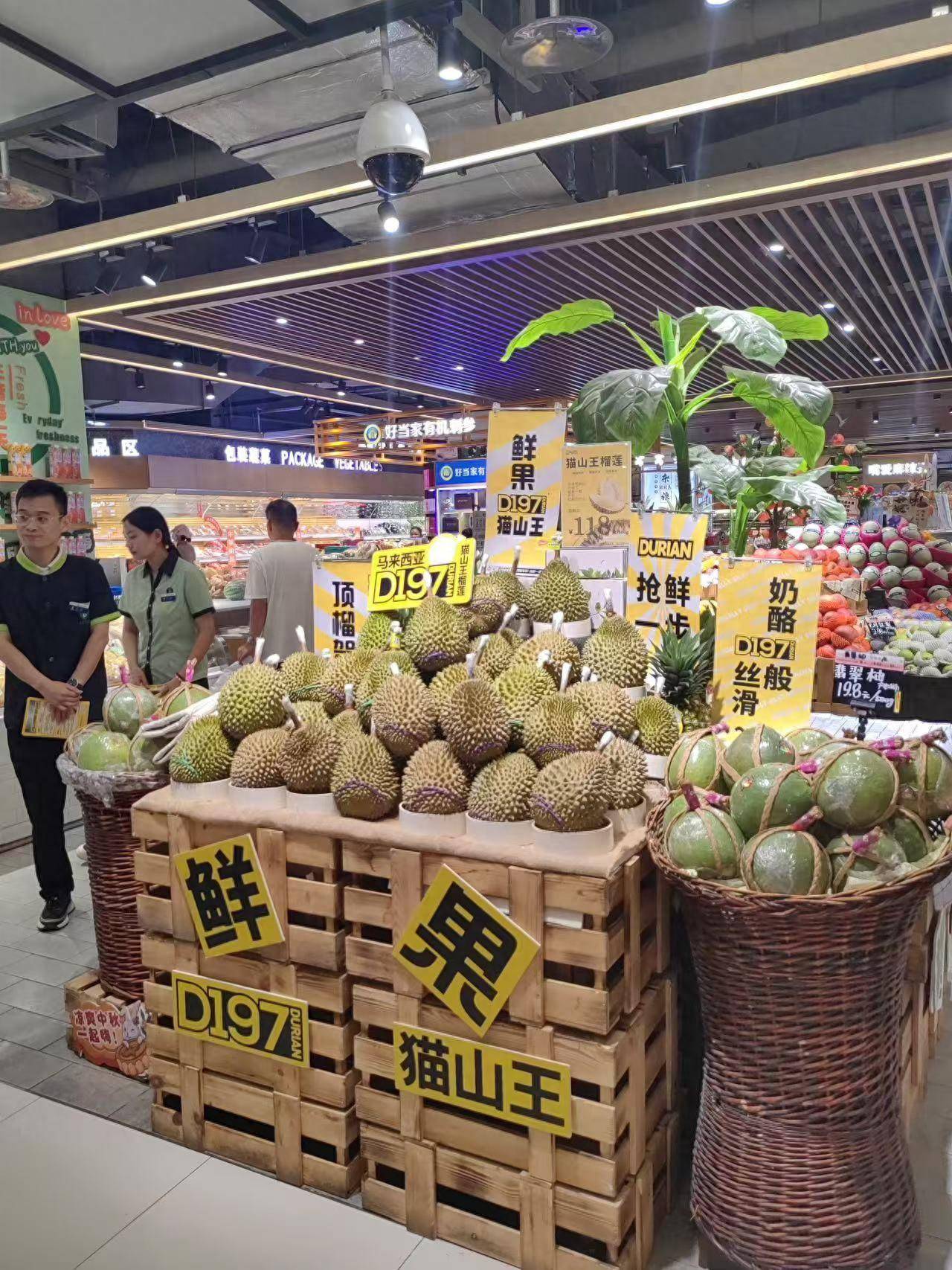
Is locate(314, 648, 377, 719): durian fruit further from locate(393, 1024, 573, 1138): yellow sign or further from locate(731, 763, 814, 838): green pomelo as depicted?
locate(731, 763, 814, 838): green pomelo

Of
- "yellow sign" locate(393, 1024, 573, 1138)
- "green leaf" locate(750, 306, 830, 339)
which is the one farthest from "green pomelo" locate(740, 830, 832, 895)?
"green leaf" locate(750, 306, 830, 339)

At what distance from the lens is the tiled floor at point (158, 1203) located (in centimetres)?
190

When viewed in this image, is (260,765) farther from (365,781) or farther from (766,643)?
Answer: (766,643)

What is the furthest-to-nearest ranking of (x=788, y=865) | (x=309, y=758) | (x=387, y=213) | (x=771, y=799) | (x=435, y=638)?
(x=387, y=213)
(x=435, y=638)
(x=309, y=758)
(x=771, y=799)
(x=788, y=865)

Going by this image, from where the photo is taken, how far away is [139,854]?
7.49 ft

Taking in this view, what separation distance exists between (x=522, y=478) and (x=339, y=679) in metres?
1.01

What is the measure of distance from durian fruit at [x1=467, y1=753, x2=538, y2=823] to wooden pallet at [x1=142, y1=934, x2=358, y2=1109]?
1.86 feet

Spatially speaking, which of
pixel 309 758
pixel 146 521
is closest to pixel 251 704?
pixel 309 758

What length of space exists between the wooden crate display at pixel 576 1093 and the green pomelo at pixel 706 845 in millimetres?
383

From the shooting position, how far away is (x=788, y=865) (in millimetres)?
1591

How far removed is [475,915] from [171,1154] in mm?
1146

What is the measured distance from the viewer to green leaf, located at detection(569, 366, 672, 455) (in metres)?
2.54

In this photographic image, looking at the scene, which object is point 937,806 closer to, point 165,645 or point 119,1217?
point 119,1217

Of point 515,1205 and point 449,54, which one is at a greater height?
point 449,54
